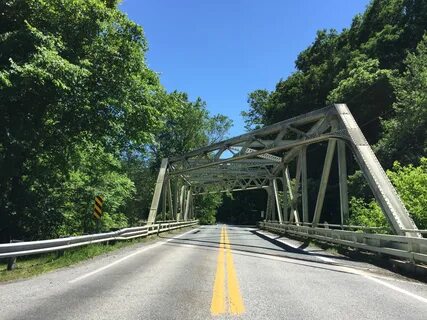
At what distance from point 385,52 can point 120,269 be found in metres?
37.4

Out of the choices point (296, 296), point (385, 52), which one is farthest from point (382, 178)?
point (385, 52)

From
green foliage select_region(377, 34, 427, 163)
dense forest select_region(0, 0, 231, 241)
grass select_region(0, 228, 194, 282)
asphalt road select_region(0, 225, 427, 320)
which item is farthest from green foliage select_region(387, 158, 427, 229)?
grass select_region(0, 228, 194, 282)

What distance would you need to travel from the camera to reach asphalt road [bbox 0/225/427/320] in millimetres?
6270

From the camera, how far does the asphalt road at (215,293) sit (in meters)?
6.27

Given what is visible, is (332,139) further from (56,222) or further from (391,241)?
(56,222)

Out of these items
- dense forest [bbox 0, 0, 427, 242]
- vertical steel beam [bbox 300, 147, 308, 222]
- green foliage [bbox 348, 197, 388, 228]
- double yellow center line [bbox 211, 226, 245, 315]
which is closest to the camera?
double yellow center line [bbox 211, 226, 245, 315]

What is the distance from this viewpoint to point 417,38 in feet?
131

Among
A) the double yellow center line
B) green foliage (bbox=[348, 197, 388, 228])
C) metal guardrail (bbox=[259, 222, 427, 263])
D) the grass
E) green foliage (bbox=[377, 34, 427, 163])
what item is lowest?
the double yellow center line

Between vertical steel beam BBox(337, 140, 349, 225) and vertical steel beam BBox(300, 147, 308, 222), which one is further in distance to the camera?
vertical steel beam BBox(300, 147, 308, 222)

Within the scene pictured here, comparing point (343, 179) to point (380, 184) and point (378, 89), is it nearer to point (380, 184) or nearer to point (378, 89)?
point (380, 184)

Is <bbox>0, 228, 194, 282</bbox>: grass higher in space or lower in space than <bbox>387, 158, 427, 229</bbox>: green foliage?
lower

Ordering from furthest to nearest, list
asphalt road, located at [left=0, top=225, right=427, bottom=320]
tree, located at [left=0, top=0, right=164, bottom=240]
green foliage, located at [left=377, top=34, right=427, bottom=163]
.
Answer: green foliage, located at [left=377, top=34, right=427, bottom=163] → tree, located at [left=0, top=0, right=164, bottom=240] → asphalt road, located at [left=0, top=225, right=427, bottom=320]

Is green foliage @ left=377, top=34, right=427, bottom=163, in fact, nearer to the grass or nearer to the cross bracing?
the cross bracing

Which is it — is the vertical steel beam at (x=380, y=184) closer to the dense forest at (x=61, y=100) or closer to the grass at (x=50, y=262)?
the dense forest at (x=61, y=100)
